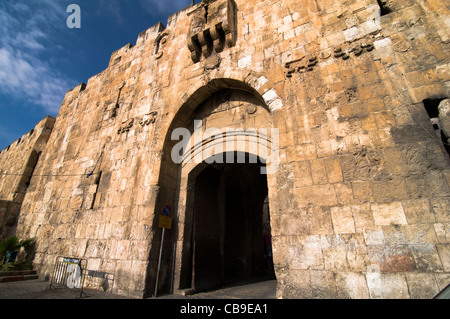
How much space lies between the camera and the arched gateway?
5.11 metres

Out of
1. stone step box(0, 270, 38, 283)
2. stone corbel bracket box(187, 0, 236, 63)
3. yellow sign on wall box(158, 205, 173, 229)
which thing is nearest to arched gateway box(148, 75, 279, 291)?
yellow sign on wall box(158, 205, 173, 229)

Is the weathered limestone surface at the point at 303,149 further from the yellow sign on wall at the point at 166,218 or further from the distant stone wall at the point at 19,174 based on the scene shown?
the distant stone wall at the point at 19,174

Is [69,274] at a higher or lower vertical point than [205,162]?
lower

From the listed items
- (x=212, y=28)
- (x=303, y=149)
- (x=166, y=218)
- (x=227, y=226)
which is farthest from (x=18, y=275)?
(x=212, y=28)

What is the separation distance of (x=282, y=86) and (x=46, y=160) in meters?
10.4

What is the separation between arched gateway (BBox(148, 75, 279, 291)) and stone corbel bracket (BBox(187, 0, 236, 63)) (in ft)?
3.54

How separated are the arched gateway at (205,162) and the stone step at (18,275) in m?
4.91

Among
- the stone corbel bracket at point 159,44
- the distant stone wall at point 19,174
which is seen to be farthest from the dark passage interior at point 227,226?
the distant stone wall at point 19,174

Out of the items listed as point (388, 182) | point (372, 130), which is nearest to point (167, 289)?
point (388, 182)

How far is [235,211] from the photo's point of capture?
32.0 ft

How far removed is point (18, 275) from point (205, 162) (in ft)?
22.4

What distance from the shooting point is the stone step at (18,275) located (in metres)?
6.48

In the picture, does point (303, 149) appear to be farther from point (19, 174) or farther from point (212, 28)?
point (19, 174)

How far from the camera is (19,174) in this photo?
33.8 feet
